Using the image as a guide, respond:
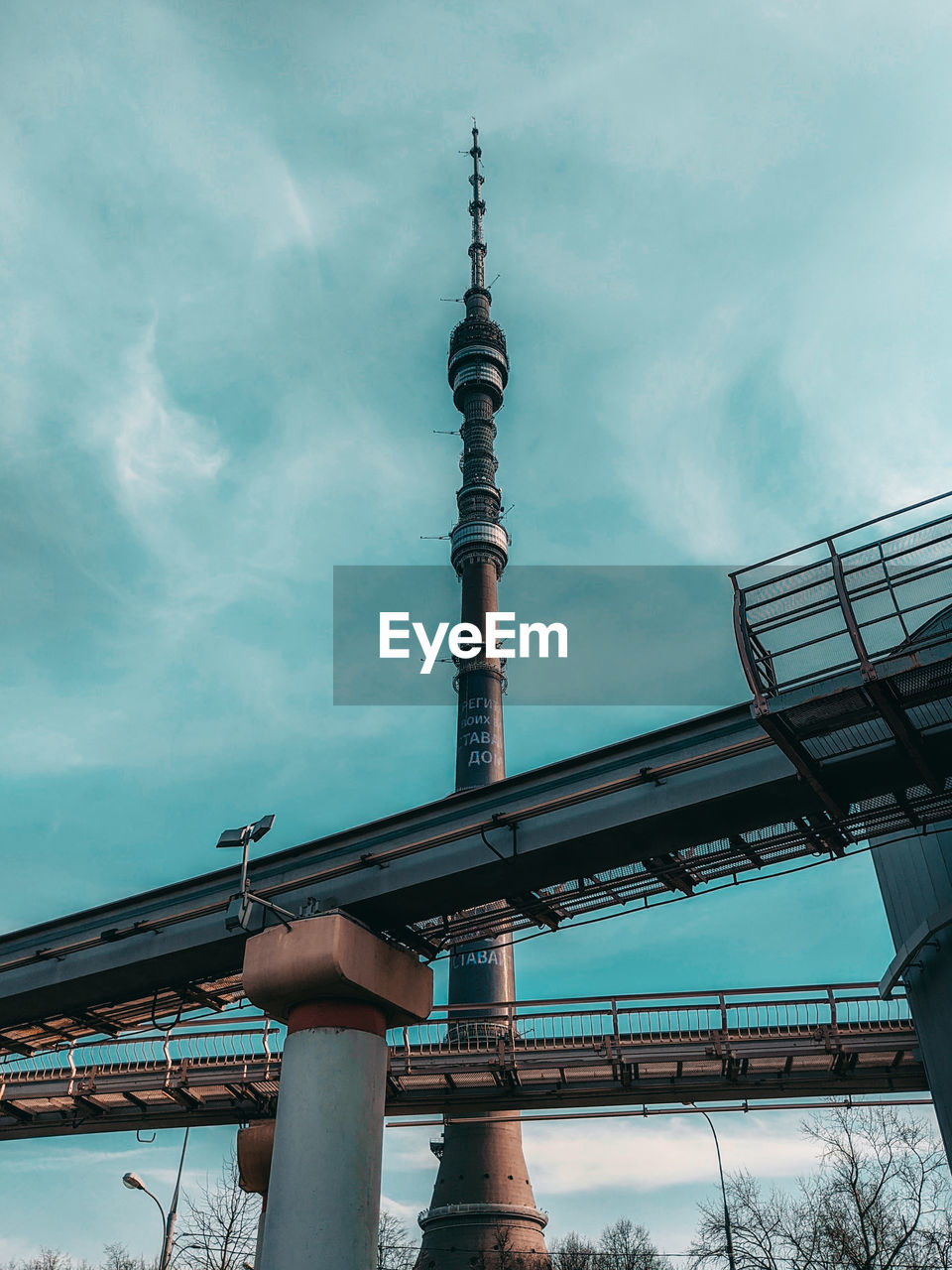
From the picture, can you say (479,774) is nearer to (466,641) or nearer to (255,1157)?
(466,641)

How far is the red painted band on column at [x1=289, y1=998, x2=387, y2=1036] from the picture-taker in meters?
15.9

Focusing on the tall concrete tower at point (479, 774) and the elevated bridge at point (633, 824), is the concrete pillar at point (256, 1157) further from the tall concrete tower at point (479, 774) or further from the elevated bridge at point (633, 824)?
the tall concrete tower at point (479, 774)

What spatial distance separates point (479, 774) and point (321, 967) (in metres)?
47.3

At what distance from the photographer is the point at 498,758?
6488 centimetres

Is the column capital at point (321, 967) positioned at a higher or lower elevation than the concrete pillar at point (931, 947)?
lower

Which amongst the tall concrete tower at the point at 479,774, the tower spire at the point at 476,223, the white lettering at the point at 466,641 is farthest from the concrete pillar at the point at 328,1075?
the tower spire at the point at 476,223

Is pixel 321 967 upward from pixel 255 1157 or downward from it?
upward

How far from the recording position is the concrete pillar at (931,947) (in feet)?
64.1

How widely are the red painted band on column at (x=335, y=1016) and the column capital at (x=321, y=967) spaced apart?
0.08m

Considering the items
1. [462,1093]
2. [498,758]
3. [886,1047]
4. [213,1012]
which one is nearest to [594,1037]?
[462,1093]

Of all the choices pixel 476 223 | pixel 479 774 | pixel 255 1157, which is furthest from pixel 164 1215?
pixel 476 223

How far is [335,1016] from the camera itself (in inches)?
628

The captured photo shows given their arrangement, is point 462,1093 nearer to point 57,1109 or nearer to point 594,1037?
point 594,1037

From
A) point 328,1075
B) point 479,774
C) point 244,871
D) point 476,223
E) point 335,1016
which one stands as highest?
point 476,223
